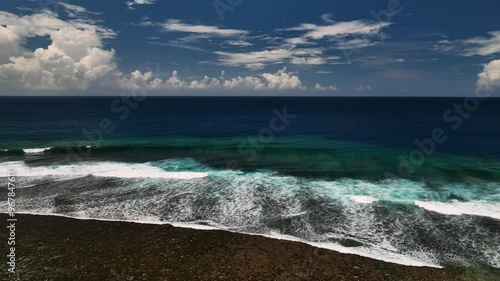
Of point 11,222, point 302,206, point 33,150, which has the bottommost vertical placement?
point 11,222

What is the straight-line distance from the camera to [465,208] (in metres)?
21.5

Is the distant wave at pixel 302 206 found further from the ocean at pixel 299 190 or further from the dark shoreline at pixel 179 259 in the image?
the dark shoreline at pixel 179 259

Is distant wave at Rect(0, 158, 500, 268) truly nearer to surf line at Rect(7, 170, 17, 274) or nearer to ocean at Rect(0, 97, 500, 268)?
ocean at Rect(0, 97, 500, 268)

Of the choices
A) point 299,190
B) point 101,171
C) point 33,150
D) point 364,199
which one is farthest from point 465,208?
point 33,150

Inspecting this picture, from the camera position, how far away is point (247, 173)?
102ft

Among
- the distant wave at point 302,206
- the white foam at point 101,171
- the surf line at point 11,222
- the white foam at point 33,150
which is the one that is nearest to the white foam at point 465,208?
the distant wave at point 302,206

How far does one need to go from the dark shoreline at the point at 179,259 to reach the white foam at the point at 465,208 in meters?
7.60

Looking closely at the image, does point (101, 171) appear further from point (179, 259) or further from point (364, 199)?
point (364, 199)

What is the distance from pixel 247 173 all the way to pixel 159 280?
60.8 feet

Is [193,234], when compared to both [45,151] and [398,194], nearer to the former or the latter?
[398,194]

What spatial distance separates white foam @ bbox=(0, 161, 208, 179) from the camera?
29.9 meters

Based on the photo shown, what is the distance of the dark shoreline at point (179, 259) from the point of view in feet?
44.2

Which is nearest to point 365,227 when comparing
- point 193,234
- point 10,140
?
point 193,234

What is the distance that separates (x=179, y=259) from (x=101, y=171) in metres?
20.7
